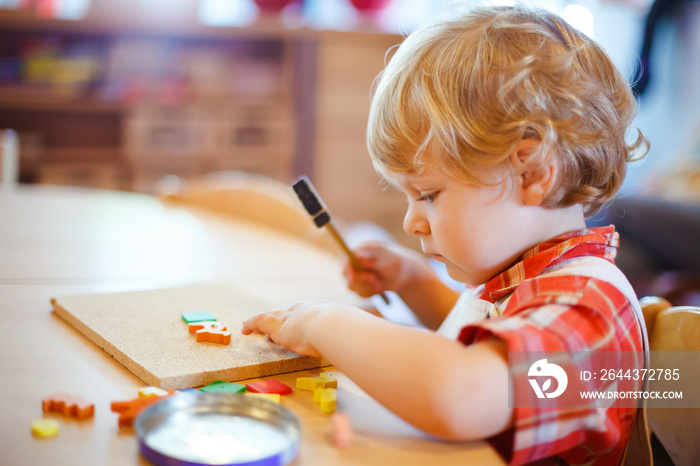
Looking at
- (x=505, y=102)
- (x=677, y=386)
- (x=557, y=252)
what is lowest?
(x=677, y=386)

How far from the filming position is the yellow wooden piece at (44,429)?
448 mm

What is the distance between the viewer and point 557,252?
0.66 metres

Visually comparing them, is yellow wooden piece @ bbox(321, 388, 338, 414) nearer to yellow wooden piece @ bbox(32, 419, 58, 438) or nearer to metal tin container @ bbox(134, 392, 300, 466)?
metal tin container @ bbox(134, 392, 300, 466)

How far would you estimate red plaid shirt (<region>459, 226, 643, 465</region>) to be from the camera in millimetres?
497

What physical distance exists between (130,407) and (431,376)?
0.21m

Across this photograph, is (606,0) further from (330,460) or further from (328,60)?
(330,460)

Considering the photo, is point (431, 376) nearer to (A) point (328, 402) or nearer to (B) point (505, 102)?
(A) point (328, 402)

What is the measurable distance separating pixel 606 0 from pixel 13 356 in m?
3.21

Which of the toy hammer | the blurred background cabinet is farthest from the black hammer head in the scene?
the blurred background cabinet

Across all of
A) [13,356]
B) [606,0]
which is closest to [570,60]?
[13,356]

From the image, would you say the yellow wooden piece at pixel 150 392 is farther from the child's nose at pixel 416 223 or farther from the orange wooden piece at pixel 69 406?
the child's nose at pixel 416 223

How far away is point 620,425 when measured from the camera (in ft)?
1.94

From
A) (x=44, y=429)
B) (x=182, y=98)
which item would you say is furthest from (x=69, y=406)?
(x=182, y=98)

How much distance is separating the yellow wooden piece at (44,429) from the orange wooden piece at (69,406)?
0.8 inches
